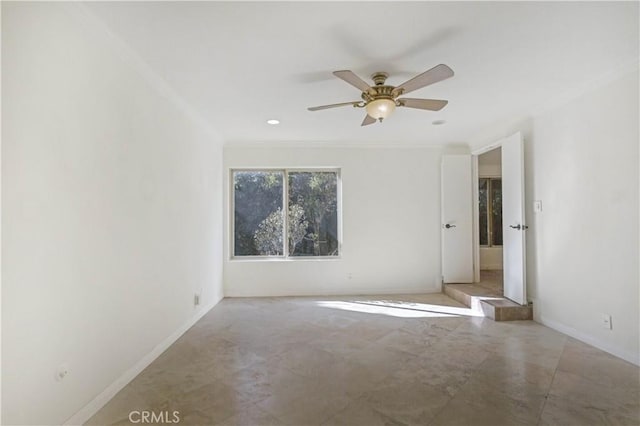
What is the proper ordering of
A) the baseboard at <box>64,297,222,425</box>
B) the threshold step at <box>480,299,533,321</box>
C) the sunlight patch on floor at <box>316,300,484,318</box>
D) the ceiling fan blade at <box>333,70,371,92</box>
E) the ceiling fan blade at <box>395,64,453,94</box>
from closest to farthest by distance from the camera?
the baseboard at <box>64,297,222,425</box>, the ceiling fan blade at <box>395,64,453,94</box>, the ceiling fan blade at <box>333,70,371,92</box>, the threshold step at <box>480,299,533,321</box>, the sunlight patch on floor at <box>316,300,484,318</box>

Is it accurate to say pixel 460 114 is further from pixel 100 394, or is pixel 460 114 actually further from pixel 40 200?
pixel 100 394

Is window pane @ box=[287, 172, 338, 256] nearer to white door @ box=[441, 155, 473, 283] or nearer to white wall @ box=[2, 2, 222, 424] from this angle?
white door @ box=[441, 155, 473, 283]

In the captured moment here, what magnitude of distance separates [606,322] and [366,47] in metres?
3.08

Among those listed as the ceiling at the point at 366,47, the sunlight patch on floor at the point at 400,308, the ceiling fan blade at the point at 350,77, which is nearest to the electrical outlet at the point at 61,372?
the ceiling at the point at 366,47

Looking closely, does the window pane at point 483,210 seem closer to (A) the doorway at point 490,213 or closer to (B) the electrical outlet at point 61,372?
(A) the doorway at point 490,213

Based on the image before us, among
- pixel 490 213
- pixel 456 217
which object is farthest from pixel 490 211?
pixel 456 217

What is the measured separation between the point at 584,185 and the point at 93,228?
4.00 meters

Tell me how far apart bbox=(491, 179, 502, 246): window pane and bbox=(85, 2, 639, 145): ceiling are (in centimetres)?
405

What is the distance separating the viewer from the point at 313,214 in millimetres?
5367

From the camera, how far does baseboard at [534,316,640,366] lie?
268 centimetres

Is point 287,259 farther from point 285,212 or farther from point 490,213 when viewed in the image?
point 490,213

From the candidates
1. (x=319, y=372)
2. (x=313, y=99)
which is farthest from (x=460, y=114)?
(x=319, y=372)

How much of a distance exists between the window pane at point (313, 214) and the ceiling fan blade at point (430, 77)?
2.88 meters

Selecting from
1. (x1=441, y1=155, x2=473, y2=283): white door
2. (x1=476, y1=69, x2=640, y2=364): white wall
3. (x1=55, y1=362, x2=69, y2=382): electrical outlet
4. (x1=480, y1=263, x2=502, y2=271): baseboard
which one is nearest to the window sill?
(x1=441, y1=155, x2=473, y2=283): white door
